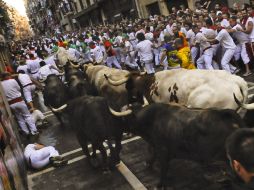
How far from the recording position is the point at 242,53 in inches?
534

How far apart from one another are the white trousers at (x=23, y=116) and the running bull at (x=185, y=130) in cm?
556

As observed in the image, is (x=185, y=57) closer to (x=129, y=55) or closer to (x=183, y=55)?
(x=183, y=55)

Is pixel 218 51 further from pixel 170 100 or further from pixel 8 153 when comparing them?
pixel 8 153

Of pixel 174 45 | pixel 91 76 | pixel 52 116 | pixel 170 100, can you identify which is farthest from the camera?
pixel 52 116

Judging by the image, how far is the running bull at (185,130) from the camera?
18.8 ft

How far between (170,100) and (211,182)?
2.06 meters

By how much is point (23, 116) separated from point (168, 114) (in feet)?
22.2

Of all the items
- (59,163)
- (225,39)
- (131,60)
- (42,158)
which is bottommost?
(59,163)

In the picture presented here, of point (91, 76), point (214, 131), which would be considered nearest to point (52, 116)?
point (91, 76)

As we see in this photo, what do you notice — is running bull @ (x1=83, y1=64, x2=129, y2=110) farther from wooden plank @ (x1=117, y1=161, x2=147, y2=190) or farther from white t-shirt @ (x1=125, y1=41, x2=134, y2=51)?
white t-shirt @ (x1=125, y1=41, x2=134, y2=51)

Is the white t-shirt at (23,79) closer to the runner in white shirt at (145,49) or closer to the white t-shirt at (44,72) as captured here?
the white t-shirt at (44,72)

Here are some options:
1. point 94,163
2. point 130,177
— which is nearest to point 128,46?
point 94,163

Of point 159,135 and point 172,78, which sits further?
point 172,78

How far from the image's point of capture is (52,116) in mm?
14648
